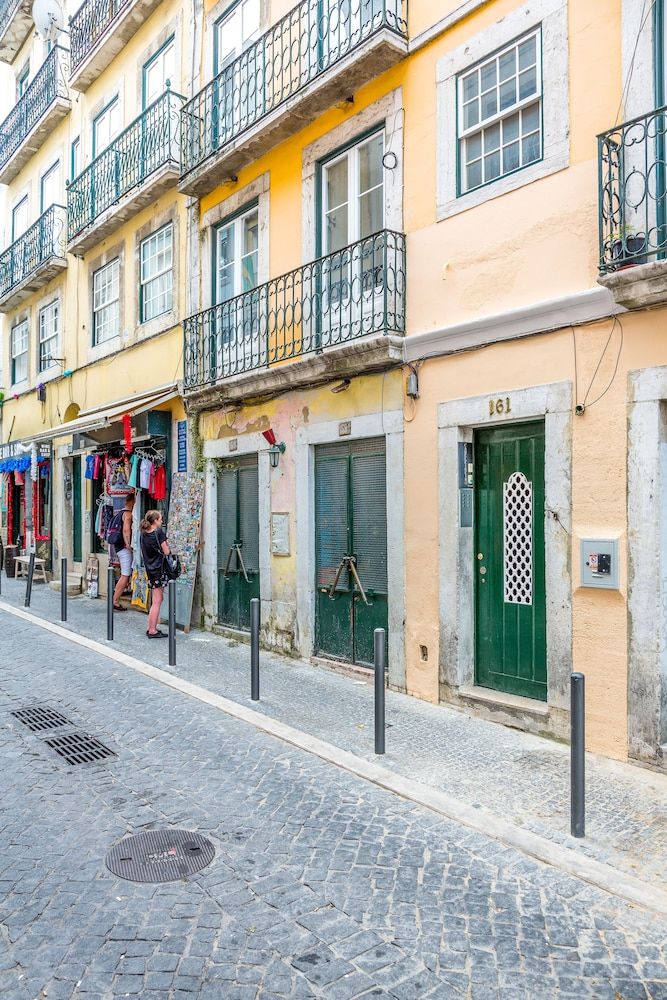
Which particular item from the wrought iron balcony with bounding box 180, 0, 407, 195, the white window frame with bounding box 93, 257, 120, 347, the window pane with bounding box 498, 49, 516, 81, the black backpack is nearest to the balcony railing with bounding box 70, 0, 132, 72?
the white window frame with bounding box 93, 257, 120, 347

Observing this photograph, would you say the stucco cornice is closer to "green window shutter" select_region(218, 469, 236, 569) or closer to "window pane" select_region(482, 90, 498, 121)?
"window pane" select_region(482, 90, 498, 121)

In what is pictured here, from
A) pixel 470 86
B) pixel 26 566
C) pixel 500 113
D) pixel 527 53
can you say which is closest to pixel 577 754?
pixel 500 113

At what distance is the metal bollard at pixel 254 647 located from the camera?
6.96 m

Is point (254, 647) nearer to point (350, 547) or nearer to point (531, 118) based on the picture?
point (350, 547)

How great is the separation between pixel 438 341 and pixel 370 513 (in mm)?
2048

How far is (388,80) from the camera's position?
8047 millimetres

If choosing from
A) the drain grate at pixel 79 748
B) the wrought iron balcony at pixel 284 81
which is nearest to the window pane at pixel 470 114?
the wrought iron balcony at pixel 284 81

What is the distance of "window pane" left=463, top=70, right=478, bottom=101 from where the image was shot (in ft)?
23.3

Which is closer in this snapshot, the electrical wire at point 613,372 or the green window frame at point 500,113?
the electrical wire at point 613,372

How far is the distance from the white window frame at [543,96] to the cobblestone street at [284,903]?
5155mm

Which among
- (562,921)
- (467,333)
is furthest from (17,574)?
(562,921)

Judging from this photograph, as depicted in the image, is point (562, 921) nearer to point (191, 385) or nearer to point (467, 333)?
point (467, 333)

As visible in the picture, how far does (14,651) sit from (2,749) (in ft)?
12.9

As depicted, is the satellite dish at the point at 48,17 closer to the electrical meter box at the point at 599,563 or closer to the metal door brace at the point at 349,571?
the metal door brace at the point at 349,571
